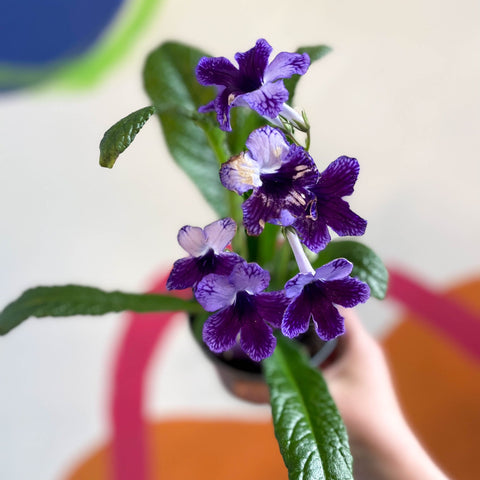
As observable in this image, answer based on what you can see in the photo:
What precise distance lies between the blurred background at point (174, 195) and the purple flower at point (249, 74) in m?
0.64

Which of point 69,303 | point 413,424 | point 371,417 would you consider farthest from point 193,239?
point 413,424

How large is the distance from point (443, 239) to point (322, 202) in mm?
717

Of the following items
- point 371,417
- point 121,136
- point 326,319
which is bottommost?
point 371,417

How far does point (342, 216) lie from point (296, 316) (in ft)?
0.31

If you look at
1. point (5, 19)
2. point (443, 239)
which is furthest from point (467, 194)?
point (5, 19)

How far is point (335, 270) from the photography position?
532 millimetres

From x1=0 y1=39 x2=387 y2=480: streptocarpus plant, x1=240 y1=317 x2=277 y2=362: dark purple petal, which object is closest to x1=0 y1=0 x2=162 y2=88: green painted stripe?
x1=0 y1=39 x2=387 y2=480: streptocarpus plant

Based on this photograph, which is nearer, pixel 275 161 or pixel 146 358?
pixel 275 161

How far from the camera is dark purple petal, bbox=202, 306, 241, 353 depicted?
550mm

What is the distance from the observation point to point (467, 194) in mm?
1206

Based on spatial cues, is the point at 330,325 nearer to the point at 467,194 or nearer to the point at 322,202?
the point at 322,202

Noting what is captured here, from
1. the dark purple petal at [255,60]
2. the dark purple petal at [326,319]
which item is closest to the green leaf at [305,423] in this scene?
the dark purple petal at [326,319]

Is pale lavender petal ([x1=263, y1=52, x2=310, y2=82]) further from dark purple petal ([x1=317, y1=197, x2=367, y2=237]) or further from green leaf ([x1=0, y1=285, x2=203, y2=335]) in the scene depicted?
green leaf ([x1=0, y1=285, x2=203, y2=335])

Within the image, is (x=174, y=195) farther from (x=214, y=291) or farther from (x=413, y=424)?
(x=214, y=291)
